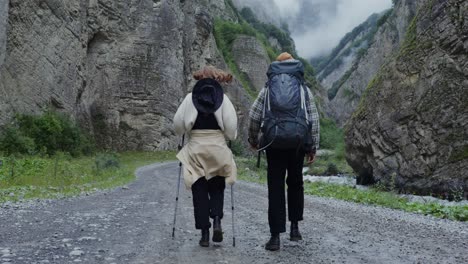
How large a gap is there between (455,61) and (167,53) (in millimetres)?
39084

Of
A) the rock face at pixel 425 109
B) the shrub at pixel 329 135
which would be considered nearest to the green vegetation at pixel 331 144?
the shrub at pixel 329 135

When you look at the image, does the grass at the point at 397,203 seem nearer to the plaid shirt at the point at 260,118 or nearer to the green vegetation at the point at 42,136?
the plaid shirt at the point at 260,118

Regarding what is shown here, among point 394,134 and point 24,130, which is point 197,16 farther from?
point 394,134

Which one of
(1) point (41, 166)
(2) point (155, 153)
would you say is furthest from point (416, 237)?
(2) point (155, 153)

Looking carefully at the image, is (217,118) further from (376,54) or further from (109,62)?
(376,54)

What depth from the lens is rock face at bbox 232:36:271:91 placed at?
88.4 meters

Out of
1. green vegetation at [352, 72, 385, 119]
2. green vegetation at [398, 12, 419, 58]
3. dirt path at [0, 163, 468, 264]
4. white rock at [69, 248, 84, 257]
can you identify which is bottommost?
dirt path at [0, 163, 468, 264]

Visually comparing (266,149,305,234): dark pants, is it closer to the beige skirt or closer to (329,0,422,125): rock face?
the beige skirt

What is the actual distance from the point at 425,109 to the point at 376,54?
91.5m

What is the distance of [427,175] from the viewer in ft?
70.3

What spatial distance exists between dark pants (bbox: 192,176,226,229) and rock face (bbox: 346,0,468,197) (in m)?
15.6

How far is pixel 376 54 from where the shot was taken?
108 m

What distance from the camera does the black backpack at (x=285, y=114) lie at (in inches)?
203

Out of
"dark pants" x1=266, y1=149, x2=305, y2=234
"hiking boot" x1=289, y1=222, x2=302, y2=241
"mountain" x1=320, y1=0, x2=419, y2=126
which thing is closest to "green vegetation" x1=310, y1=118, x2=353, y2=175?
"mountain" x1=320, y1=0, x2=419, y2=126
